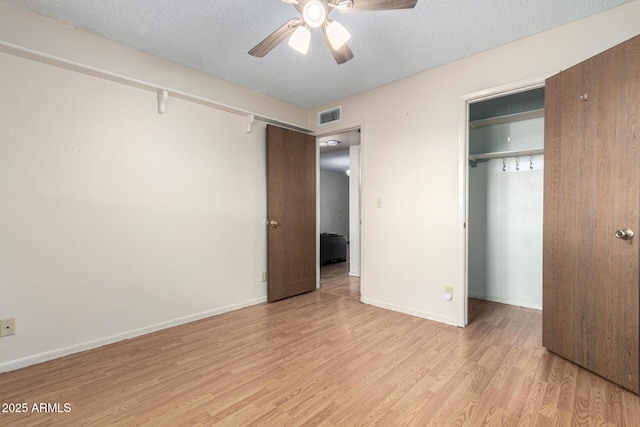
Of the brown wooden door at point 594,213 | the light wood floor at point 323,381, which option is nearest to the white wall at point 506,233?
the light wood floor at point 323,381

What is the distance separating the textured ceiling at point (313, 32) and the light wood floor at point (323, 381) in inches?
97.0

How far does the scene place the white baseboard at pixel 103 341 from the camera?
201cm

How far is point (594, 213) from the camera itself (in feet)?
6.28

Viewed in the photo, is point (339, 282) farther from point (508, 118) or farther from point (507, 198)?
point (508, 118)

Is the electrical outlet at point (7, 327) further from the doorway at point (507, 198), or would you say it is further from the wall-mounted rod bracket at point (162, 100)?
the doorway at point (507, 198)

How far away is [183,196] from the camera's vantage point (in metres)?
2.86

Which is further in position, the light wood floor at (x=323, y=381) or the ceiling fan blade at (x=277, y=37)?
the ceiling fan blade at (x=277, y=37)

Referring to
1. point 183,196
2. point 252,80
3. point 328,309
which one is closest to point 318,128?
point 252,80

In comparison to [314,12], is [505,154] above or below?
below

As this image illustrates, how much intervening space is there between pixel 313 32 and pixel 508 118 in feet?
8.13

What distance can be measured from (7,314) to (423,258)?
131 inches

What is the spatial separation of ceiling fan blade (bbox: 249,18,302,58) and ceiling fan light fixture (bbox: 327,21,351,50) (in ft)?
0.65

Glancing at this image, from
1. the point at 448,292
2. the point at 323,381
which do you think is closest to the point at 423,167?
the point at 448,292

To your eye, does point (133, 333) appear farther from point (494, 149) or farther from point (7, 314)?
point (494, 149)
